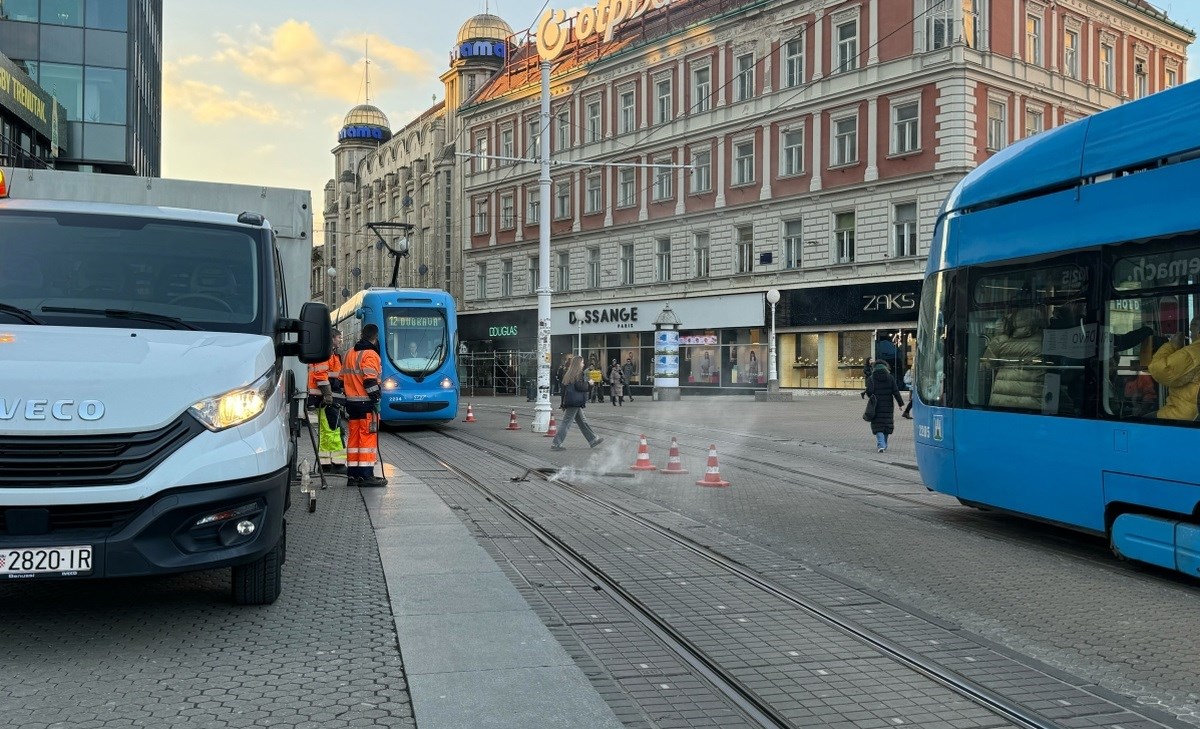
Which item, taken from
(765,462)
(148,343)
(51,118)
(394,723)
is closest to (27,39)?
(51,118)

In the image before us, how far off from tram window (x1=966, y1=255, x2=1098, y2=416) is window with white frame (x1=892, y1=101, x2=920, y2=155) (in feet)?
92.8

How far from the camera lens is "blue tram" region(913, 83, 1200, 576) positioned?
7.12 meters

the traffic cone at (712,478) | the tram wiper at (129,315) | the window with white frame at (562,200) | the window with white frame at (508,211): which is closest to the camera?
the tram wiper at (129,315)

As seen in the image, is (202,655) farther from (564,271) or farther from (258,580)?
(564,271)

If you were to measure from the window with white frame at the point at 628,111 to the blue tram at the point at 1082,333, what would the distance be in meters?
38.6

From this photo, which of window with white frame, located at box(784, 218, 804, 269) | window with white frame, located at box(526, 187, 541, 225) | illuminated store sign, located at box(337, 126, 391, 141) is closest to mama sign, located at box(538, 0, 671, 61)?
window with white frame, located at box(526, 187, 541, 225)

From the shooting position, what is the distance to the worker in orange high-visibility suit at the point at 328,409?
13188 millimetres

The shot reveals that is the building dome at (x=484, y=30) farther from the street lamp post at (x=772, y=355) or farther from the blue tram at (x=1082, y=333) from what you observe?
the blue tram at (x=1082, y=333)

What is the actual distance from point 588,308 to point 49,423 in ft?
148

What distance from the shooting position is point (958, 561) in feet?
26.9

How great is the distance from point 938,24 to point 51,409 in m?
35.0

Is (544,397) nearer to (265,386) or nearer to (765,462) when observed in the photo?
(765,462)

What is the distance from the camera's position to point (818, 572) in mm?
7711

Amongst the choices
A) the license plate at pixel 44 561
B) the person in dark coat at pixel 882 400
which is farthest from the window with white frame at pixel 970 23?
the license plate at pixel 44 561
